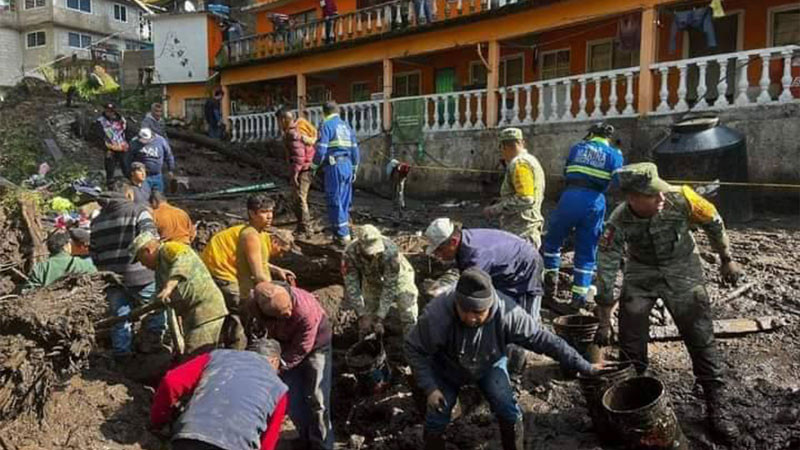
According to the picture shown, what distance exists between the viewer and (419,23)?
1636cm

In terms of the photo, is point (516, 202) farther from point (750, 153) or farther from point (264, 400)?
point (750, 153)

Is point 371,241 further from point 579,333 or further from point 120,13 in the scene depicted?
point 120,13

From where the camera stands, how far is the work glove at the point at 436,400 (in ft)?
12.7

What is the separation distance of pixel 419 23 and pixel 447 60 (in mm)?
2186

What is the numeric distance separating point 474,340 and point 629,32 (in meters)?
11.4

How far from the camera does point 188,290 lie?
4.98 meters

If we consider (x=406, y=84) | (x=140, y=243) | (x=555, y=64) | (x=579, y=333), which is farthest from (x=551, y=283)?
(x=406, y=84)

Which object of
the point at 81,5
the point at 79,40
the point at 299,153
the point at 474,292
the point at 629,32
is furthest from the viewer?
the point at 79,40

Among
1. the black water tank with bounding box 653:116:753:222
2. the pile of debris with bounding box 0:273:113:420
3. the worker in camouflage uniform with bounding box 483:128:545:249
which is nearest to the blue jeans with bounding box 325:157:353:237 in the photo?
the worker in camouflage uniform with bounding box 483:128:545:249

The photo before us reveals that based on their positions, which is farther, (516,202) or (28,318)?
(516,202)

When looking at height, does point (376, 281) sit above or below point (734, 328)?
above

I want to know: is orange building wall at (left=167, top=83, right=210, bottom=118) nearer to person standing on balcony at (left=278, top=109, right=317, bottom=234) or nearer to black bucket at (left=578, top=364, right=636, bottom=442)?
person standing on balcony at (left=278, top=109, right=317, bottom=234)

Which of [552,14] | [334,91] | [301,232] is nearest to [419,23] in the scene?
[552,14]

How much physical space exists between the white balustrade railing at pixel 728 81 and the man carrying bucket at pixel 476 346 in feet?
24.9
